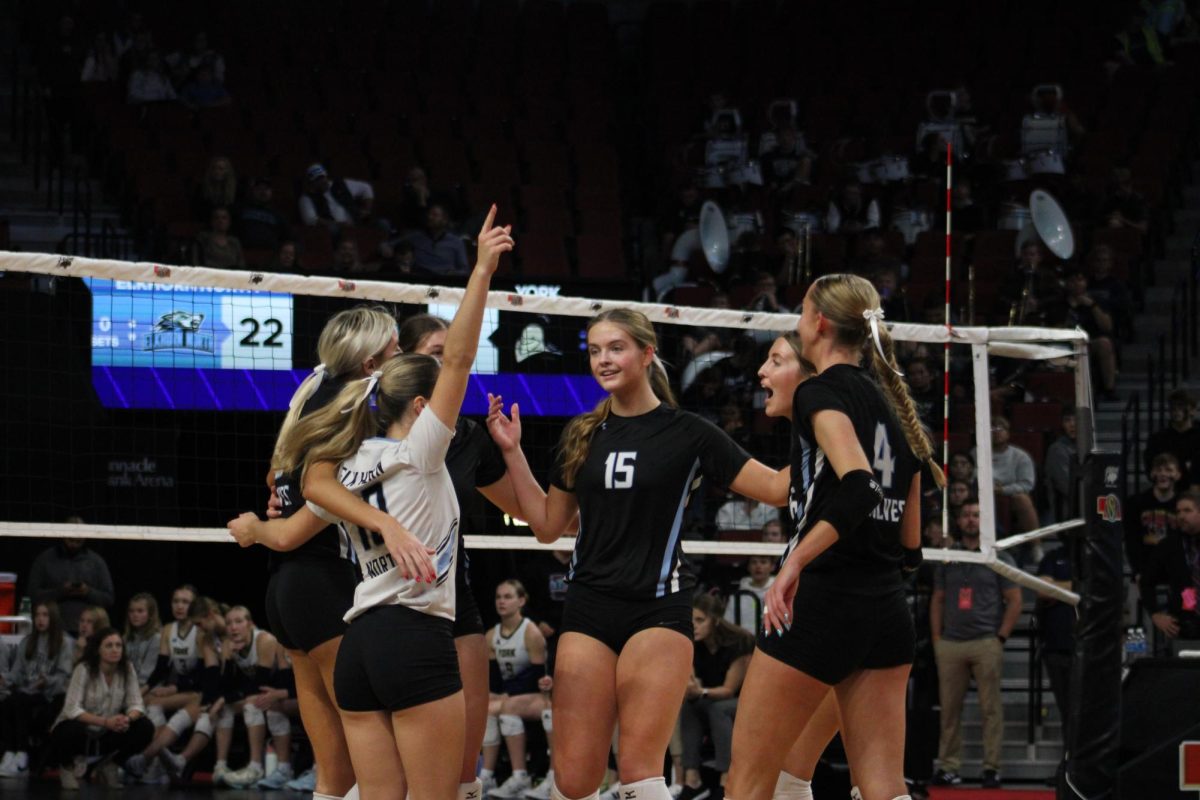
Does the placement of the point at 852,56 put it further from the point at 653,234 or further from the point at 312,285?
the point at 312,285

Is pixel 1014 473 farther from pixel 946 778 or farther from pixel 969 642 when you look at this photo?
pixel 946 778

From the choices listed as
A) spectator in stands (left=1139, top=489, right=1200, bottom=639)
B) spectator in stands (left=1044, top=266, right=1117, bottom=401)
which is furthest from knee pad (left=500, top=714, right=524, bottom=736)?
spectator in stands (left=1044, top=266, right=1117, bottom=401)

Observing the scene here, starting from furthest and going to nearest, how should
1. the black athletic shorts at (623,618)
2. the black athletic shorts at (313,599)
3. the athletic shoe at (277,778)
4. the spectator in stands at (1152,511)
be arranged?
the spectator in stands at (1152,511), the athletic shoe at (277,778), the black athletic shorts at (623,618), the black athletic shorts at (313,599)

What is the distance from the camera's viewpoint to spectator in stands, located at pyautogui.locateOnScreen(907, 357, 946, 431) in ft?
42.5

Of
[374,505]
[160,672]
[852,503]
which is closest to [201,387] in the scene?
[160,672]

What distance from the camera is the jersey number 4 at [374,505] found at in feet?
14.7

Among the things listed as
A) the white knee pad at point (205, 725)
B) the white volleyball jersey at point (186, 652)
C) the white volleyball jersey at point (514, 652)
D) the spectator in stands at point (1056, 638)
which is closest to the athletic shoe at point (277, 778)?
the white knee pad at point (205, 725)

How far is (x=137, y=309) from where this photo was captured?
38.7 ft

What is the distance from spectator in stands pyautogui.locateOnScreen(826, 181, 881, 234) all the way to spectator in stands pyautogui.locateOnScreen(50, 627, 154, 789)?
845 centimetres

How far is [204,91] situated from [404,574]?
534 inches

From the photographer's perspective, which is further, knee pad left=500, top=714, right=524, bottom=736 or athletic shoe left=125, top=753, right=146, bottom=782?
athletic shoe left=125, top=753, right=146, bottom=782

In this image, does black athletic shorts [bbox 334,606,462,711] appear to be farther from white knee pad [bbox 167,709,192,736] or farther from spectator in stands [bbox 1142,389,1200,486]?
spectator in stands [bbox 1142,389,1200,486]

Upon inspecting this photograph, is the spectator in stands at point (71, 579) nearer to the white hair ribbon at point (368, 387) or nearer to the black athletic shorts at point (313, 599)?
the black athletic shorts at point (313, 599)

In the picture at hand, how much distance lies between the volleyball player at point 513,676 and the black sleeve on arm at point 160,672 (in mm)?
2685
